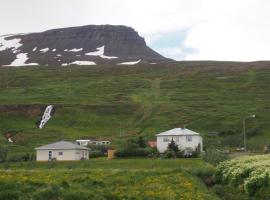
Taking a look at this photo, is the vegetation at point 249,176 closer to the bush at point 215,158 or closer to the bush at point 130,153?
the bush at point 215,158

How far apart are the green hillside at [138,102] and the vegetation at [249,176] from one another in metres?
49.0

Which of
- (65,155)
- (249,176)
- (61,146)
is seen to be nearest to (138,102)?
(61,146)

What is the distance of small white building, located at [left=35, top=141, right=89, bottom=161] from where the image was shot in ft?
300

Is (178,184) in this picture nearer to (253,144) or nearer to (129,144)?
(129,144)

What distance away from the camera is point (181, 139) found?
99.9 meters

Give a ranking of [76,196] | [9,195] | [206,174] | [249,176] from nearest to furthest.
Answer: [9,195], [76,196], [249,176], [206,174]

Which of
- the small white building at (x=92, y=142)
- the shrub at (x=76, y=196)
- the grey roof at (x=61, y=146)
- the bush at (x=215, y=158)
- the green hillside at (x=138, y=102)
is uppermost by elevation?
the green hillside at (x=138, y=102)

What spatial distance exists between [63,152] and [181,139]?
19.0 metres

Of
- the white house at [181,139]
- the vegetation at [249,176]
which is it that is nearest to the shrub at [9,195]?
the vegetation at [249,176]

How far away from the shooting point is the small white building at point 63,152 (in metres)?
91.4

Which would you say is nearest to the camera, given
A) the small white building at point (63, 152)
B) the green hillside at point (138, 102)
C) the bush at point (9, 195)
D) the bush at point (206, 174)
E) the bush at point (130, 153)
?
the bush at point (9, 195)

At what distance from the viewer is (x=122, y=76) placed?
185250 mm

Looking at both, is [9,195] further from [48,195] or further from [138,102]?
[138,102]

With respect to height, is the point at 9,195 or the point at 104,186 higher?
the point at 9,195
